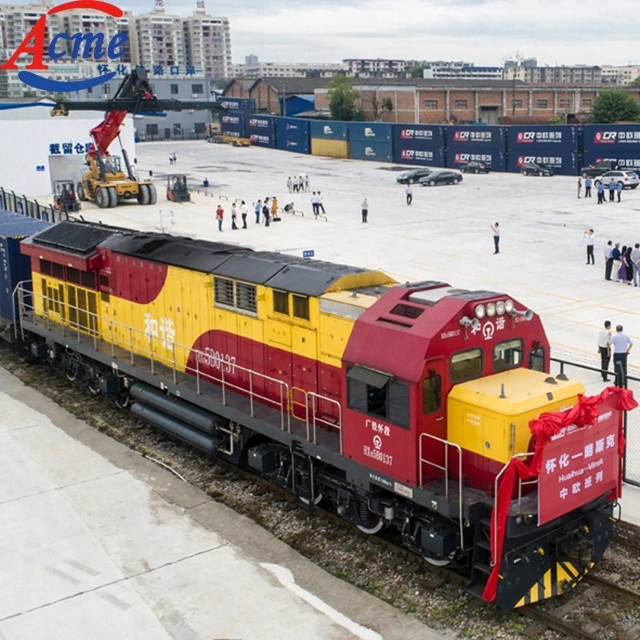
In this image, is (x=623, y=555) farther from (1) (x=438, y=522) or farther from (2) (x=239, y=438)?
(2) (x=239, y=438)

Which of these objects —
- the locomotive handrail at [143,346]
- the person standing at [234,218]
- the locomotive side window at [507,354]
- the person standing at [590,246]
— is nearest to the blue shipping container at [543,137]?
the person standing at [234,218]

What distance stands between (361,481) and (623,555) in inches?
146

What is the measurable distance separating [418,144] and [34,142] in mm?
32617

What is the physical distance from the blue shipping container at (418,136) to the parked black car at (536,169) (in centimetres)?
865

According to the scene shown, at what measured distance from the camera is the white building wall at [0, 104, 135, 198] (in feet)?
184

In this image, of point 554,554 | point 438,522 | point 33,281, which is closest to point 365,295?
point 438,522

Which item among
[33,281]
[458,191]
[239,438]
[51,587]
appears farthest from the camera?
[458,191]

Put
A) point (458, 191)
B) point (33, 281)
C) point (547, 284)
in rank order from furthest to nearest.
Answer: point (458, 191), point (547, 284), point (33, 281)

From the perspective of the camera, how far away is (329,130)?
8319 centimetres

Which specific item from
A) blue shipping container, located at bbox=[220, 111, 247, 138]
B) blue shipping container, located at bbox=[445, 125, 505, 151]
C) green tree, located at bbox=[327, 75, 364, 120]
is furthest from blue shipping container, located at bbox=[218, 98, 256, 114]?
blue shipping container, located at bbox=[445, 125, 505, 151]

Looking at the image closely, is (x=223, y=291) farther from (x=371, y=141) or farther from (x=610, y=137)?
(x=371, y=141)

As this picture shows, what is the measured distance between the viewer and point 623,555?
11352 mm

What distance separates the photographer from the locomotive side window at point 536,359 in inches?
449

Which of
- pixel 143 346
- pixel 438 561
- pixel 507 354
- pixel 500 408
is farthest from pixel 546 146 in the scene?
pixel 500 408
